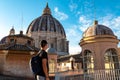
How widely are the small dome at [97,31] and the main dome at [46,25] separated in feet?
129

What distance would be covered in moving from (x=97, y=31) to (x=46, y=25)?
138ft

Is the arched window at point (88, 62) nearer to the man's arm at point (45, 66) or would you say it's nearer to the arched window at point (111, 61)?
the arched window at point (111, 61)

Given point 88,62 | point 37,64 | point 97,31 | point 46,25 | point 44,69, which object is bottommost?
point 44,69

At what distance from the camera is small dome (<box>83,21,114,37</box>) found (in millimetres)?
17522

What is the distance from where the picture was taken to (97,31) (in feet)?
58.1

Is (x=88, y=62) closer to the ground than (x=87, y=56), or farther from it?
closer to the ground

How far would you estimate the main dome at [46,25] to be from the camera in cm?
5775

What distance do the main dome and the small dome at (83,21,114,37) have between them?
39.4m

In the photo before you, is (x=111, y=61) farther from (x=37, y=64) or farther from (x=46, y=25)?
(x=46, y=25)

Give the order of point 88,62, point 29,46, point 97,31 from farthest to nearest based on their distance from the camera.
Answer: point 29,46 < point 97,31 < point 88,62

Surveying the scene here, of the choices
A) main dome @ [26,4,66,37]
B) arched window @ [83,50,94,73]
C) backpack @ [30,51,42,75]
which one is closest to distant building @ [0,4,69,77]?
main dome @ [26,4,66,37]

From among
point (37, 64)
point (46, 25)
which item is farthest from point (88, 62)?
point (46, 25)

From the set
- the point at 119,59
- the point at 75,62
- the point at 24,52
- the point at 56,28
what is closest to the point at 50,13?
the point at 56,28

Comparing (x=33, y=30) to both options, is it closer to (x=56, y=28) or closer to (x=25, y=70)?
(x=56, y=28)
